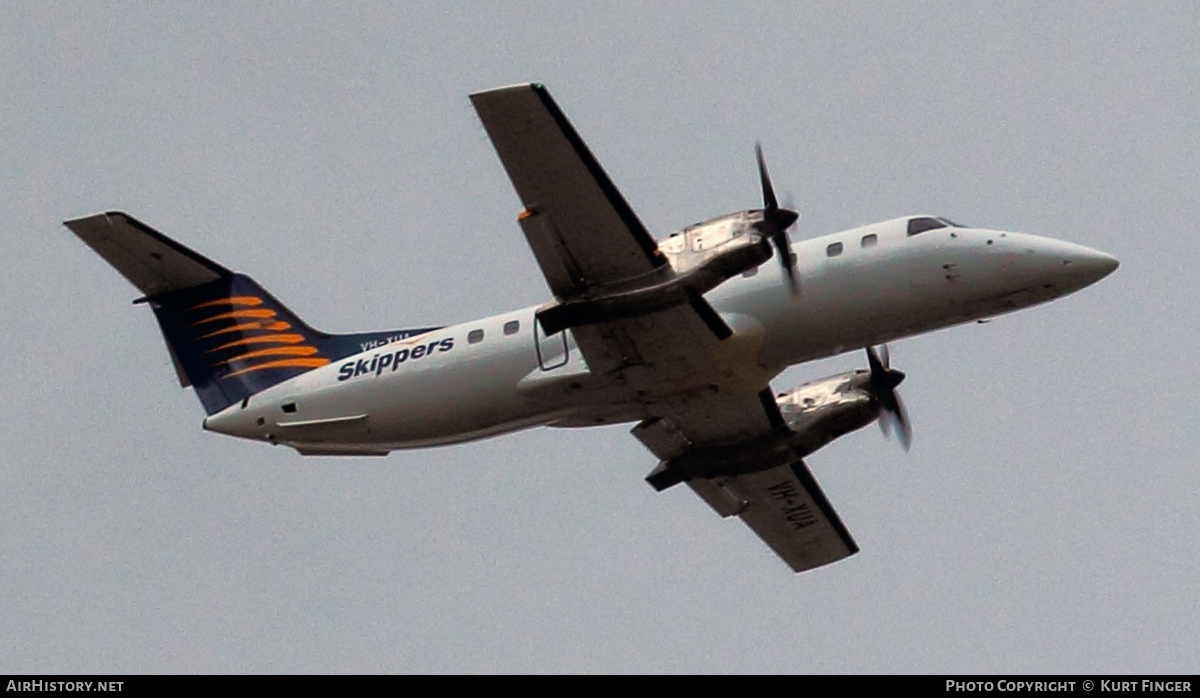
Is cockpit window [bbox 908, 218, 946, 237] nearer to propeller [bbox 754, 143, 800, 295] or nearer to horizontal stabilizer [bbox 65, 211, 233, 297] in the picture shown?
propeller [bbox 754, 143, 800, 295]

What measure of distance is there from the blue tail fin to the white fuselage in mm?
1036

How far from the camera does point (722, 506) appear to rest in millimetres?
31266

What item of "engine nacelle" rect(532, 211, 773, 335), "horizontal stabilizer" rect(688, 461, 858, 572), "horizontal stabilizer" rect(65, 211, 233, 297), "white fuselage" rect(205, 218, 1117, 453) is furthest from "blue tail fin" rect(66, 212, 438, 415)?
"horizontal stabilizer" rect(688, 461, 858, 572)

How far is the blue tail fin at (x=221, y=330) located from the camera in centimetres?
2989

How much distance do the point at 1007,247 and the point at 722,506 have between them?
7.49m

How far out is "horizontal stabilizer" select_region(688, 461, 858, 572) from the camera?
101 ft

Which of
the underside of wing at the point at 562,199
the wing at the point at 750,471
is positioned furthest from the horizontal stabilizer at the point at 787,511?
the underside of wing at the point at 562,199

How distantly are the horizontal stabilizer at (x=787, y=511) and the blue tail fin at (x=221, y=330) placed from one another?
6212 mm

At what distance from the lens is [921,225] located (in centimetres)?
2691

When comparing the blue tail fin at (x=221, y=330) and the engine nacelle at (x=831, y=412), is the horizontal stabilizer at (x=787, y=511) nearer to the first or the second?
the engine nacelle at (x=831, y=412)

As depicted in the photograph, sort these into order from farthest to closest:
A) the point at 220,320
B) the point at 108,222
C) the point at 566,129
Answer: the point at 220,320 → the point at 108,222 → the point at 566,129
